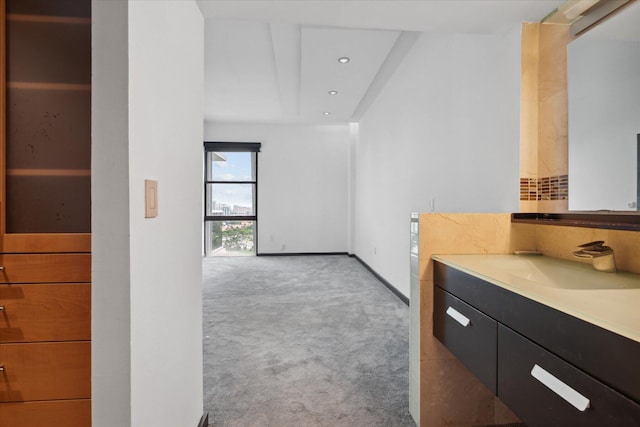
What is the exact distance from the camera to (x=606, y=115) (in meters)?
1.50

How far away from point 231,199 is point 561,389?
679 centimetres

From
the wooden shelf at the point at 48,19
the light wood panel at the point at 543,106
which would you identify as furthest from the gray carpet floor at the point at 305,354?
the wooden shelf at the point at 48,19

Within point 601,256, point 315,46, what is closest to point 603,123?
point 601,256

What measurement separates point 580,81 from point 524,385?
1.44 m

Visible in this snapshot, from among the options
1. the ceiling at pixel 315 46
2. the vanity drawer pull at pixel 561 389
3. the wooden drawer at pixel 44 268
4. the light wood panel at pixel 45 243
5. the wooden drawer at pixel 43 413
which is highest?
the ceiling at pixel 315 46

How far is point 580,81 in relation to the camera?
165 centimetres

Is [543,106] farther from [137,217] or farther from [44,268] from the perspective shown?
[44,268]

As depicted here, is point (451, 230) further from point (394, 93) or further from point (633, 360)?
point (394, 93)

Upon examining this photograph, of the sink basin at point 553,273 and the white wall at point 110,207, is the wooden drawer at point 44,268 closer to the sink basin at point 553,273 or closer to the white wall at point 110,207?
the white wall at point 110,207

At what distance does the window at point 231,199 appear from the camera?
707 cm

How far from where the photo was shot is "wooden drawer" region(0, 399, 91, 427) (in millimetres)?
1102

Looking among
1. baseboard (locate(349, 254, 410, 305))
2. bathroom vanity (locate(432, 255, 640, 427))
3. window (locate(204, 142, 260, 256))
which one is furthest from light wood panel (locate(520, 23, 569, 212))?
window (locate(204, 142, 260, 256))

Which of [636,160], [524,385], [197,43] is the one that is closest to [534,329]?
[524,385]

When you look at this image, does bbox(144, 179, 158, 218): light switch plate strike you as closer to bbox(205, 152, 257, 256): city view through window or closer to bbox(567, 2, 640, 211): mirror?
bbox(567, 2, 640, 211): mirror
